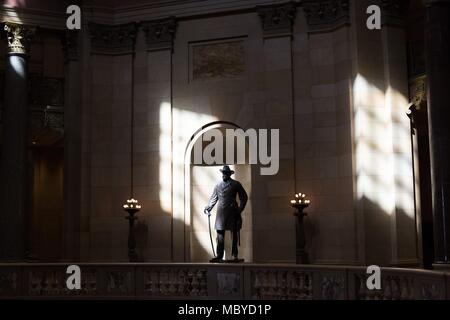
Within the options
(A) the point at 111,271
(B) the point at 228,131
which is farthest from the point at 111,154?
(A) the point at 111,271

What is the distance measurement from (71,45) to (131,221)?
5.79 meters

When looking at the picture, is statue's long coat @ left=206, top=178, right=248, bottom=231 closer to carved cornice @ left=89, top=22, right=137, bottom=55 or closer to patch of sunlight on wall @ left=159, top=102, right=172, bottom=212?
patch of sunlight on wall @ left=159, top=102, right=172, bottom=212

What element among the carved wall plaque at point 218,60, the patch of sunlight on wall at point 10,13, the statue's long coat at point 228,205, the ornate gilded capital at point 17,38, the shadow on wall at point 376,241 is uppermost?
the patch of sunlight on wall at point 10,13

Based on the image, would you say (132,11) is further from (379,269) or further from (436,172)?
(379,269)

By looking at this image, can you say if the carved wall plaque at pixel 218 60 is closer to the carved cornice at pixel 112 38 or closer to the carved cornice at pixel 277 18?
the carved cornice at pixel 277 18

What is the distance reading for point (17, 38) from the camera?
64.1ft

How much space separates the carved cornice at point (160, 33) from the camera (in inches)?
794

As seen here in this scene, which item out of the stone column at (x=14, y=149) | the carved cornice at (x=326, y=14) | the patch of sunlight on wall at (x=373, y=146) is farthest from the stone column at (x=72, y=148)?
the patch of sunlight on wall at (x=373, y=146)

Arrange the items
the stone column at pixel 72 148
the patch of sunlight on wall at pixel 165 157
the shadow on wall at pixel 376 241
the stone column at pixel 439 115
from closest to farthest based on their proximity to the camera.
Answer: the stone column at pixel 439 115, the shadow on wall at pixel 376 241, the patch of sunlight on wall at pixel 165 157, the stone column at pixel 72 148

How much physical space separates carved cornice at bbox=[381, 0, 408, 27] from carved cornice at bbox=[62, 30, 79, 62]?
29.7 feet

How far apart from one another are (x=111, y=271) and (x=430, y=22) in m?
9.14

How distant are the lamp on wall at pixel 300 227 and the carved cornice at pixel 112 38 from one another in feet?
23.4

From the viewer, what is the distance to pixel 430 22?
48.0ft

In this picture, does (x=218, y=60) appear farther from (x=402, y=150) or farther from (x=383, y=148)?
(x=402, y=150)
